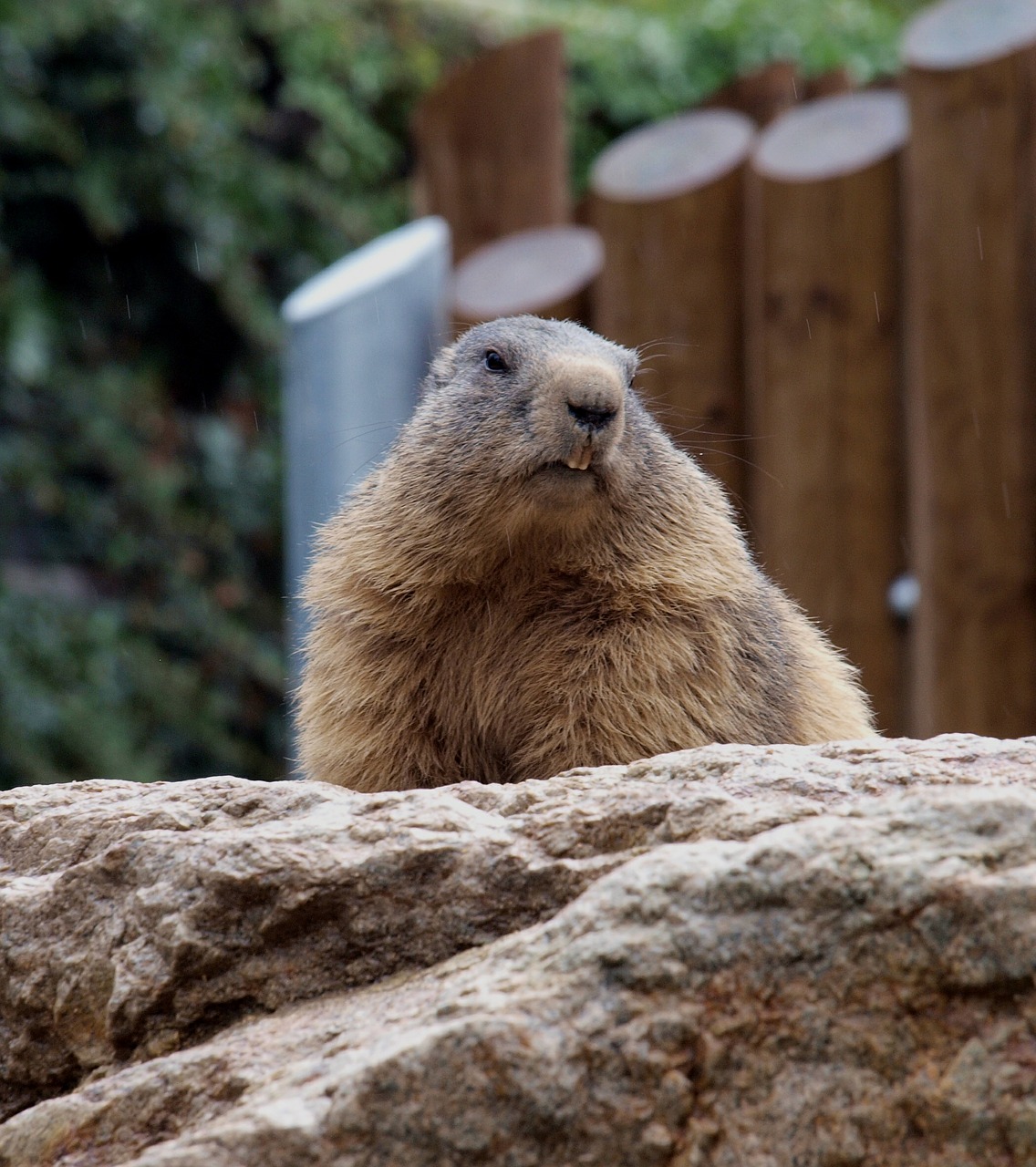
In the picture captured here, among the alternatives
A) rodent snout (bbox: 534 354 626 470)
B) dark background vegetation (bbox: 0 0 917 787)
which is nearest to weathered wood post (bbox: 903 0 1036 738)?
rodent snout (bbox: 534 354 626 470)

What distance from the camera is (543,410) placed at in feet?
11.4

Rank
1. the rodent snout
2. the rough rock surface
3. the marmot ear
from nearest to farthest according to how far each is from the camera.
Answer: the rough rock surface
the rodent snout
the marmot ear

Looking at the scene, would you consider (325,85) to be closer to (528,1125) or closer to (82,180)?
(82,180)

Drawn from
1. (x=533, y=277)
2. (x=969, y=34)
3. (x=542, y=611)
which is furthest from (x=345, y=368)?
(x=542, y=611)

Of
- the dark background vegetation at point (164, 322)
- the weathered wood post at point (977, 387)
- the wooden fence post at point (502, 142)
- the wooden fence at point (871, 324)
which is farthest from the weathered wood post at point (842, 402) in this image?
the dark background vegetation at point (164, 322)

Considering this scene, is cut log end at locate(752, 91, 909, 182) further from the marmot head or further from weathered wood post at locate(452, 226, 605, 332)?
the marmot head

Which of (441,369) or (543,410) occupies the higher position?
(441,369)

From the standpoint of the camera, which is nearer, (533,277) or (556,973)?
(556,973)

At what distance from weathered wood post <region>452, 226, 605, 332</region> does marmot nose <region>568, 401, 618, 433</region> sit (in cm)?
367

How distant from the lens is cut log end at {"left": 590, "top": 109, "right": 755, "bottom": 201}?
6.84 meters

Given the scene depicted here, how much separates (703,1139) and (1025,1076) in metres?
0.40

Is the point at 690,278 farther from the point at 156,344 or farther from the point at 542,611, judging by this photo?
the point at 156,344

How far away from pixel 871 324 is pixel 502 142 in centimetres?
260

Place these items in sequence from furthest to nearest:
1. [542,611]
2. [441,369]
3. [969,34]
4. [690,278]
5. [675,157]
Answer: [675,157]
[690,278]
[969,34]
[441,369]
[542,611]
